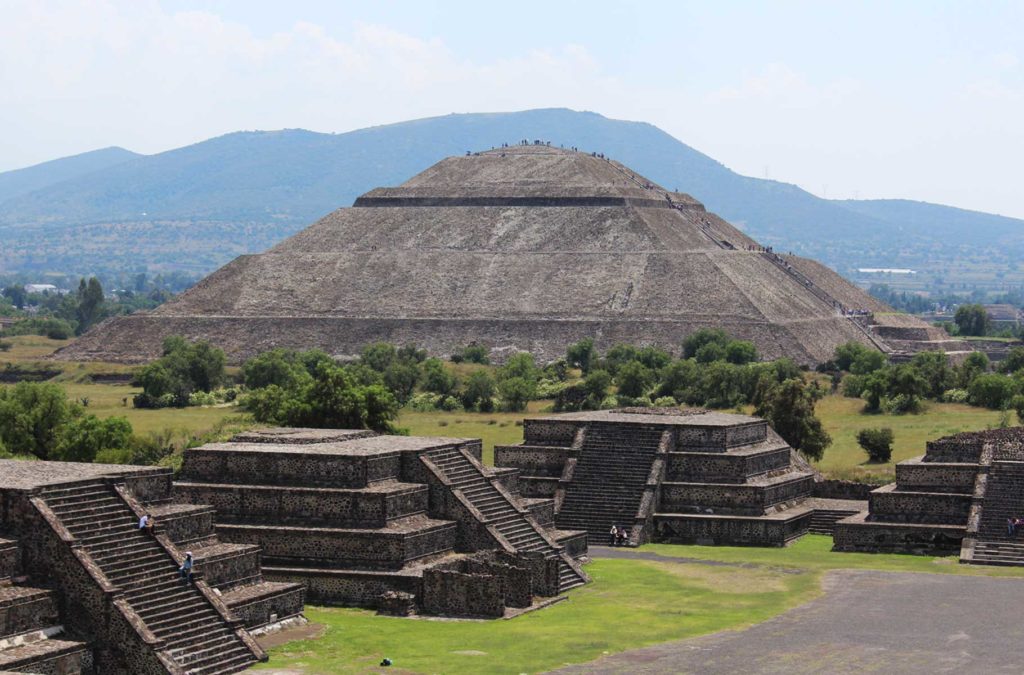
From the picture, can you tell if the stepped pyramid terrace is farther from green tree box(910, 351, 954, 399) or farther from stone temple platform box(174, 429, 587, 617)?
green tree box(910, 351, 954, 399)

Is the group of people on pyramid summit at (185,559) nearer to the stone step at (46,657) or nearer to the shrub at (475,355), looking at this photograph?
the stone step at (46,657)

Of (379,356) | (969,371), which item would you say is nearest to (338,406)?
(969,371)

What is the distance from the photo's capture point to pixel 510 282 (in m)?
150

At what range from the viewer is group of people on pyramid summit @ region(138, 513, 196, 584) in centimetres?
3834

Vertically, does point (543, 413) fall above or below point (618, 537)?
above

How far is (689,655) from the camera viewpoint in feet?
127

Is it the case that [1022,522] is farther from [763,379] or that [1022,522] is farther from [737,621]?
[763,379]

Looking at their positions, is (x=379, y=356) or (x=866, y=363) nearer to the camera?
(x=866, y=363)

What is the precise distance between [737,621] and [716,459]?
1536 cm

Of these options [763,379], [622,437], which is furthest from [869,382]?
[622,437]

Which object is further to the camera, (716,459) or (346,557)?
(716,459)

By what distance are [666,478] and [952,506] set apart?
8.37 meters

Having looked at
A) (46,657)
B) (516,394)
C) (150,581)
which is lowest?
(46,657)

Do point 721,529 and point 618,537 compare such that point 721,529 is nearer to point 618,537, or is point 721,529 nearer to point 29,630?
point 618,537
